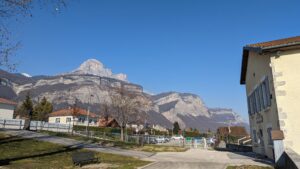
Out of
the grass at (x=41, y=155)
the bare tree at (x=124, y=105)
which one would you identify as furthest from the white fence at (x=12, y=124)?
the grass at (x=41, y=155)

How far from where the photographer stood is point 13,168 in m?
14.0

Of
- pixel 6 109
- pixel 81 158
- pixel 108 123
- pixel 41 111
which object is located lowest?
pixel 81 158

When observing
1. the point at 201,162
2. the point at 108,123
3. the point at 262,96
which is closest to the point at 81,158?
the point at 201,162

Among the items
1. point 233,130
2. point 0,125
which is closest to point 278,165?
point 0,125

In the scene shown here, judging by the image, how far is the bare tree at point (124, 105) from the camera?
53.1 meters

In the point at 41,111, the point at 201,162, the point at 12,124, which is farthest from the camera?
the point at 41,111

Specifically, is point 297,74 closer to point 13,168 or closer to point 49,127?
point 13,168

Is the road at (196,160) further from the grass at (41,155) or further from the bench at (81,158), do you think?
the bench at (81,158)

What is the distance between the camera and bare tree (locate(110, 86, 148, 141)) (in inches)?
2089

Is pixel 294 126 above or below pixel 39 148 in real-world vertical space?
above

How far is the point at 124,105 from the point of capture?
54.3 metres

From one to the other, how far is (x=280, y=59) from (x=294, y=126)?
3.67 meters

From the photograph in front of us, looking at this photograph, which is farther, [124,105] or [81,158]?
[124,105]

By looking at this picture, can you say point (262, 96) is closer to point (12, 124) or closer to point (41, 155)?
point (41, 155)
